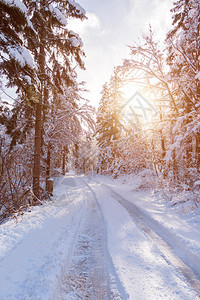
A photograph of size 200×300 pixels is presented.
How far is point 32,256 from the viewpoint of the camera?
10.9 ft

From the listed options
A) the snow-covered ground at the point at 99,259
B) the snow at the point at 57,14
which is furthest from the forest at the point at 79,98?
the snow-covered ground at the point at 99,259

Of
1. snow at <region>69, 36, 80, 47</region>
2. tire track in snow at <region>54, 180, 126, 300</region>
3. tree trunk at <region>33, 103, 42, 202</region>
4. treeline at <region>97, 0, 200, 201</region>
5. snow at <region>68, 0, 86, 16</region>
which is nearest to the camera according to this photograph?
tire track in snow at <region>54, 180, 126, 300</region>

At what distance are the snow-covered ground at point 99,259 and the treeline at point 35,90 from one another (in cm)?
186

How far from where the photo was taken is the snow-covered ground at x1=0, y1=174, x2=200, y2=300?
2578 millimetres

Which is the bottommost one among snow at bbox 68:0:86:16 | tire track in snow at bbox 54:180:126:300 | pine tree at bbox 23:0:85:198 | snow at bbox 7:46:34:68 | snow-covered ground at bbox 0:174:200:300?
tire track in snow at bbox 54:180:126:300

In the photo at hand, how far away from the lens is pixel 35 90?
6027mm

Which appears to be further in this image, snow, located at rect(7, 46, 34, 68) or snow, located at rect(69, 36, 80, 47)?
snow, located at rect(69, 36, 80, 47)

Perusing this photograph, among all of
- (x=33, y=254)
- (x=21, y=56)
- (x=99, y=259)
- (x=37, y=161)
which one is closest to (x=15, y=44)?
(x=21, y=56)

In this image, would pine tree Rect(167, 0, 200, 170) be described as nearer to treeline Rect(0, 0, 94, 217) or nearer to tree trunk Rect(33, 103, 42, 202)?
treeline Rect(0, 0, 94, 217)

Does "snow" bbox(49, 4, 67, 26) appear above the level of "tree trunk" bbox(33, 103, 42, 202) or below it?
above

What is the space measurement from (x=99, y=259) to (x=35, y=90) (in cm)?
547

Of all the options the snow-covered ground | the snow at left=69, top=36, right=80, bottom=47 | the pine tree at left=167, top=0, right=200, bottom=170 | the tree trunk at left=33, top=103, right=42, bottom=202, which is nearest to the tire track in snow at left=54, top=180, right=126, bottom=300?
the snow-covered ground

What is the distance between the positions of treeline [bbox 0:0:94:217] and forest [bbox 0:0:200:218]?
3 cm

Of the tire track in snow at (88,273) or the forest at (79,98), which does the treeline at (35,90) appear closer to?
the forest at (79,98)
